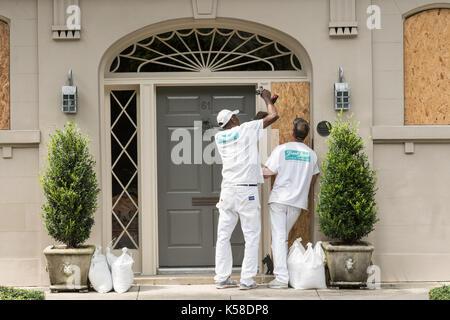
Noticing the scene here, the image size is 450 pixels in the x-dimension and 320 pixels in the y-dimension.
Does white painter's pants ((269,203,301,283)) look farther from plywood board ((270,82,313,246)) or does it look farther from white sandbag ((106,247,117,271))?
white sandbag ((106,247,117,271))

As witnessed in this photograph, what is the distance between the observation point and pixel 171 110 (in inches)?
375

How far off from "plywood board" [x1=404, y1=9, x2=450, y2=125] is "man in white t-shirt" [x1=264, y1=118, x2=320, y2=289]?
4.93 feet

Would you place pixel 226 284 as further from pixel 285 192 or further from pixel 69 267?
pixel 69 267

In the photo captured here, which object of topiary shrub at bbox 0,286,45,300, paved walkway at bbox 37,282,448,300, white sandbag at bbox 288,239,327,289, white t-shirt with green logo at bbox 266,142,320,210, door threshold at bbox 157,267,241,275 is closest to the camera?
topiary shrub at bbox 0,286,45,300

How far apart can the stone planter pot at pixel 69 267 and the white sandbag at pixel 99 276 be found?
0.27 ft

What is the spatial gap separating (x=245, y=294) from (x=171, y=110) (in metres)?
2.55

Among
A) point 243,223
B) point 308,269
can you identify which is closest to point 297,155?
point 243,223

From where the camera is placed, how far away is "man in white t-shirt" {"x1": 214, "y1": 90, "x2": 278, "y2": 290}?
8461 millimetres

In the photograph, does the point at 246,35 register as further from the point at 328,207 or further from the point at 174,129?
the point at 328,207

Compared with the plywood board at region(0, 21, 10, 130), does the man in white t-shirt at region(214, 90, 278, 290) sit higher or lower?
lower

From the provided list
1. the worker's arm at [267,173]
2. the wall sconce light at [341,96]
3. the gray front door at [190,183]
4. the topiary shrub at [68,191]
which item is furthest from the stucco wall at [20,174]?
the wall sconce light at [341,96]

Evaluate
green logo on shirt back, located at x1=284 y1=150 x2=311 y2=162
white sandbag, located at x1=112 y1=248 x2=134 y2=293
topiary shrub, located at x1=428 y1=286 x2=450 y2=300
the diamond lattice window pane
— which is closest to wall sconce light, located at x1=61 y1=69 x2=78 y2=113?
the diamond lattice window pane

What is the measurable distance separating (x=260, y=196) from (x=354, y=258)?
141cm

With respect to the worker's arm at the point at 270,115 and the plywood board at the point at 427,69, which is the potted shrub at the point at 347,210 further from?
the plywood board at the point at 427,69
